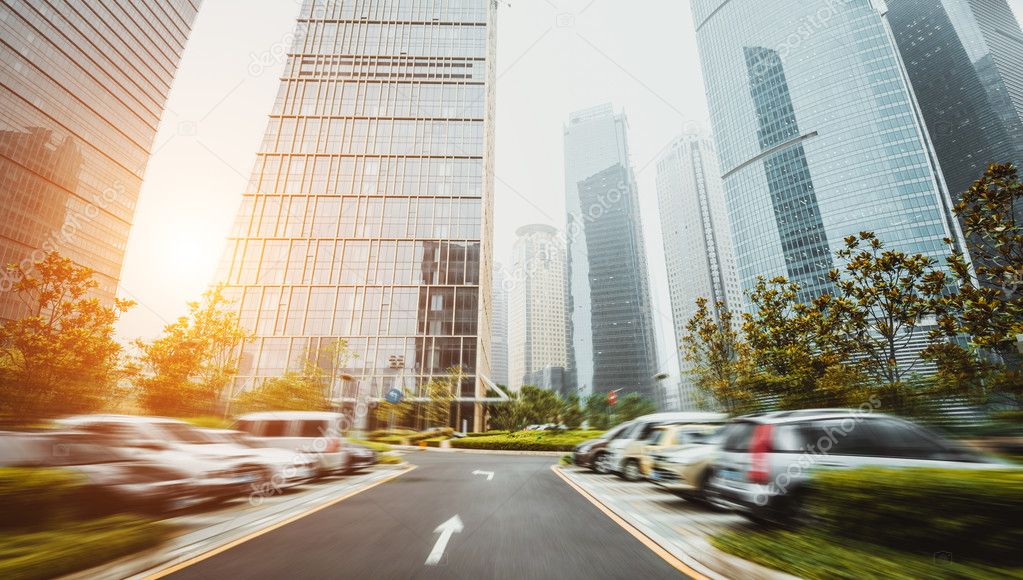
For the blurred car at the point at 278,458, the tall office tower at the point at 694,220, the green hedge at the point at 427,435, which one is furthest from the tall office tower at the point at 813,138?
the blurred car at the point at 278,458

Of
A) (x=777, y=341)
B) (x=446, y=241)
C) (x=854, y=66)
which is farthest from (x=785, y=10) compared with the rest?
(x=777, y=341)

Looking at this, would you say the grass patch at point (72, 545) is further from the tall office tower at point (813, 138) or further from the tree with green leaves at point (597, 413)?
the tall office tower at point (813, 138)

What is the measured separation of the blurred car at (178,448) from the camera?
21.0 ft

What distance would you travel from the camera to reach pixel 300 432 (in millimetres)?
10492

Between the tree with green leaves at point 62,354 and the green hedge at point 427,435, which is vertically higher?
the tree with green leaves at point 62,354

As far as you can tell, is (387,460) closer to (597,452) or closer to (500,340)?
(597,452)

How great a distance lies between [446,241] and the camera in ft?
187

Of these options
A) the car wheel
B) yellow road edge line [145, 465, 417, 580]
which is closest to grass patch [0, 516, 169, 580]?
yellow road edge line [145, 465, 417, 580]

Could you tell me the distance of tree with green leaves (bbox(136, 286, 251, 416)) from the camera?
19562 millimetres

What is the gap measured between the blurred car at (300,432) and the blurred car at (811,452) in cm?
934

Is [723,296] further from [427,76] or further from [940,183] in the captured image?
[427,76]

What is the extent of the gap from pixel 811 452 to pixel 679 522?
2106mm

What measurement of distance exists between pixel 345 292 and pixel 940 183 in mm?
104784

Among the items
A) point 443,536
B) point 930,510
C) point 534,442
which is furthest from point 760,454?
point 534,442
